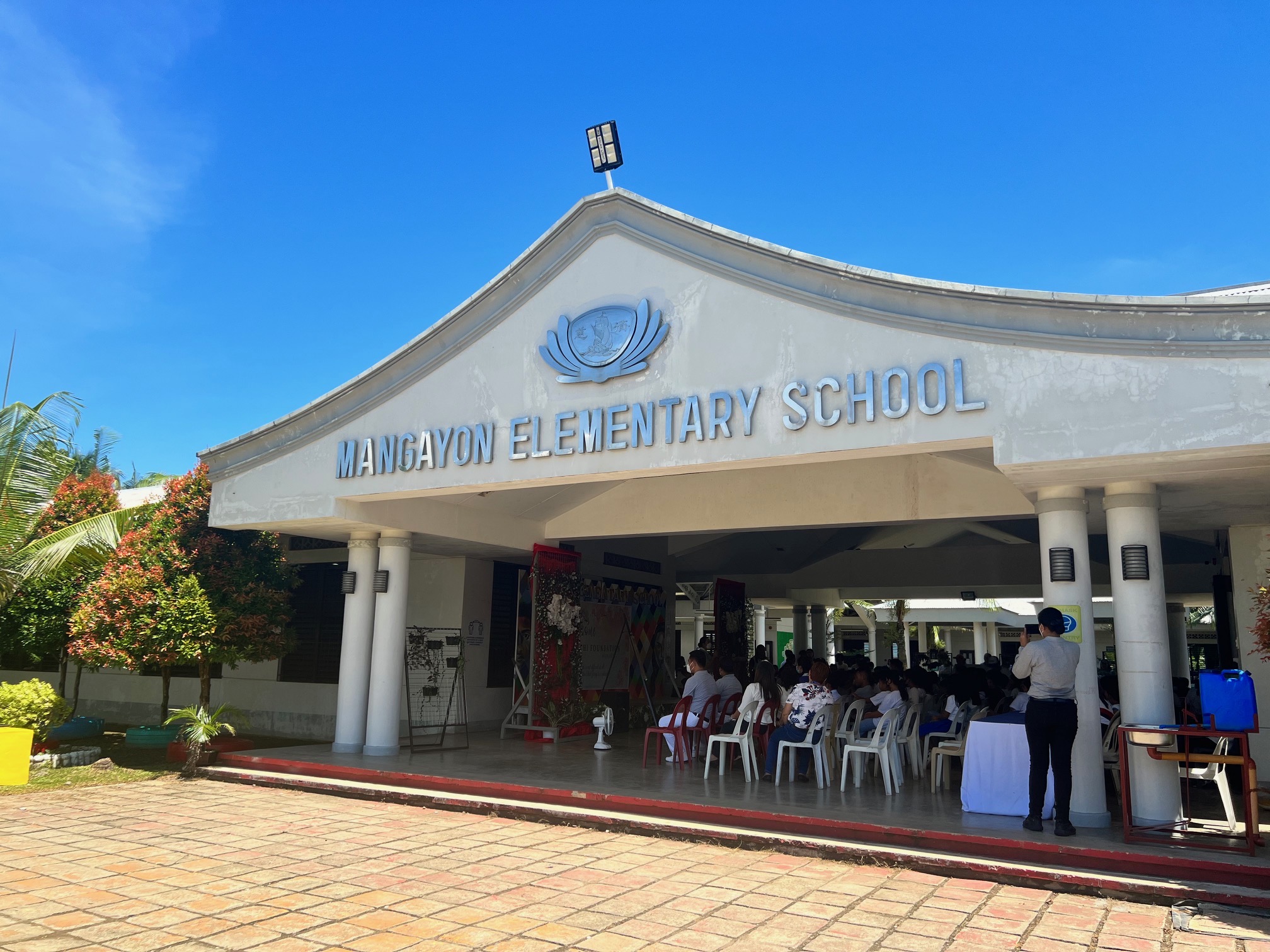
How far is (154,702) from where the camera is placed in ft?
52.3

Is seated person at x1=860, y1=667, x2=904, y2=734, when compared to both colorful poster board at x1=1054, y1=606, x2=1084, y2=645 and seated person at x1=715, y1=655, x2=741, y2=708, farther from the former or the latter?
colorful poster board at x1=1054, y1=606, x2=1084, y2=645

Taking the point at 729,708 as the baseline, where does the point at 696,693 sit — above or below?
above

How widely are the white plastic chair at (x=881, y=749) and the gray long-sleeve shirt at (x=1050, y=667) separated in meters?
1.92

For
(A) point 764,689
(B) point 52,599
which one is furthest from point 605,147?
(B) point 52,599

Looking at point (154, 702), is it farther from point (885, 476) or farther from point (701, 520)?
point (885, 476)

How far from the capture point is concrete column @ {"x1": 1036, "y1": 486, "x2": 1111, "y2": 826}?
22.7 feet

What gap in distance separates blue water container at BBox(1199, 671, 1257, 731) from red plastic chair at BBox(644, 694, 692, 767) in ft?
16.7

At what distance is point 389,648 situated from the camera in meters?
10.8

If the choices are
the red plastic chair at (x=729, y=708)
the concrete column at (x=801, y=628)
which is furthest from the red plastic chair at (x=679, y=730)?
the concrete column at (x=801, y=628)

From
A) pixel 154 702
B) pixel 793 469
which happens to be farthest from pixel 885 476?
pixel 154 702

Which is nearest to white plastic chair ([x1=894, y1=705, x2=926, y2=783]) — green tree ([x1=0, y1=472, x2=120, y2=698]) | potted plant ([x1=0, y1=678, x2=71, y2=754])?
potted plant ([x1=0, y1=678, x2=71, y2=754])

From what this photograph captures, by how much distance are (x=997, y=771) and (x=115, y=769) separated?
31.6ft

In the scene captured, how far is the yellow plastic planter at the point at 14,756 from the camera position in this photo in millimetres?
9547

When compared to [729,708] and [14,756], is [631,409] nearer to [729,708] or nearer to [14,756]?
[729,708]
